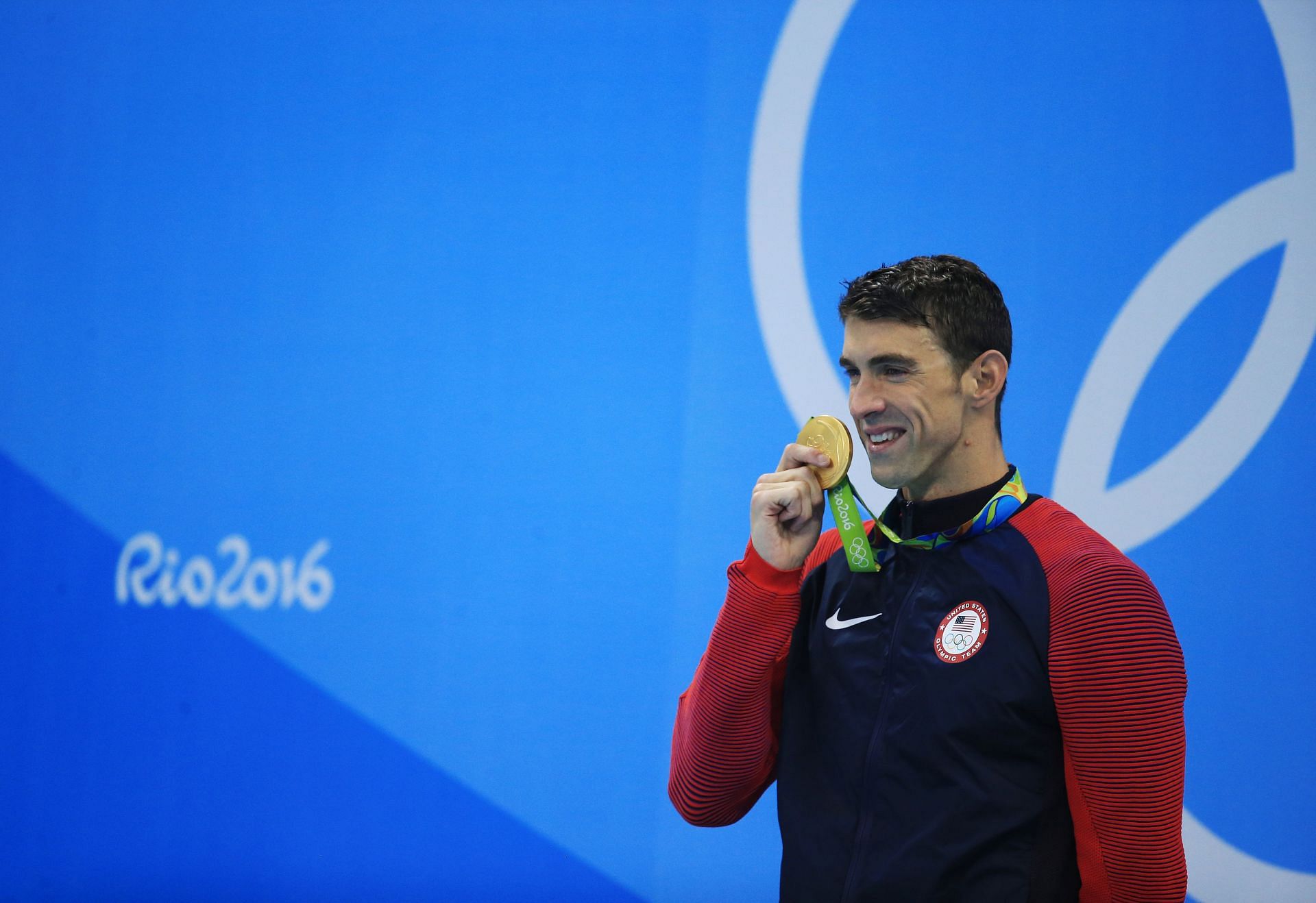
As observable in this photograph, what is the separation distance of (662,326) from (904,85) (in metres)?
1.03

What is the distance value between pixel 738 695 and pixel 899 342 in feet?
2.02

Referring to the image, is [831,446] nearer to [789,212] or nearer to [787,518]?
[787,518]

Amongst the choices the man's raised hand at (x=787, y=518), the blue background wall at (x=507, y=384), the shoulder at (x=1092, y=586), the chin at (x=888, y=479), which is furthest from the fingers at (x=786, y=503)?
the blue background wall at (x=507, y=384)

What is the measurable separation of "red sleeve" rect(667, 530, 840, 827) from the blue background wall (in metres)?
1.29

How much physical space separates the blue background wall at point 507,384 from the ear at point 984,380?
1.36 m

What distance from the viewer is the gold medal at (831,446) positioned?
1672 mm

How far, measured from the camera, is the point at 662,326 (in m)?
3.07

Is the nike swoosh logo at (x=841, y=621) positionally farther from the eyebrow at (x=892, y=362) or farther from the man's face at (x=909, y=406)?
the eyebrow at (x=892, y=362)

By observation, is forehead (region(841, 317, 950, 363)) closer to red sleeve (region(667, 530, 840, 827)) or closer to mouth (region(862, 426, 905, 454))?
mouth (region(862, 426, 905, 454))

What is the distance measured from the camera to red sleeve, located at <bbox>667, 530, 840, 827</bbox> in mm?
1610

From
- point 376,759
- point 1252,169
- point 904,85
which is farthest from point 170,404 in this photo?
point 1252,169

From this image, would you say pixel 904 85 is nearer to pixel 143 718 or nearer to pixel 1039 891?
pixel 1039 891

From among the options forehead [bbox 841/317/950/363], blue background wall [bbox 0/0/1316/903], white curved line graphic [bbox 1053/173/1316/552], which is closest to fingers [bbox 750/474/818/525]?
forehead [bbox 841/317/950/363]

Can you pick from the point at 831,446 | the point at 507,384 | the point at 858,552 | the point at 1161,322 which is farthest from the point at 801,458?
the point at 1161,322
